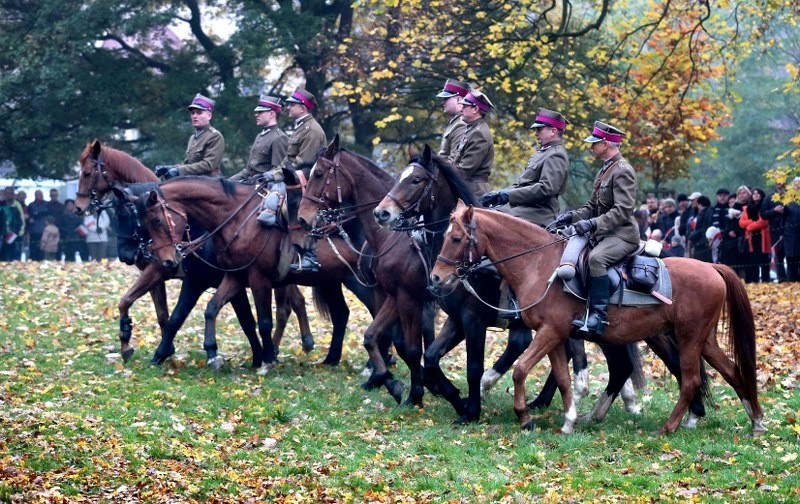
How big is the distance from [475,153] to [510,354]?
2.24 meters

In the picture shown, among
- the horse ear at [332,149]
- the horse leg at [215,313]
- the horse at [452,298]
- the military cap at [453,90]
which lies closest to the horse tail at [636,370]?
the horse at [452,298]

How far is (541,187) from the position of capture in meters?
12.4

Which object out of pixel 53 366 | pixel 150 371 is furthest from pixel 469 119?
pixel 53 366

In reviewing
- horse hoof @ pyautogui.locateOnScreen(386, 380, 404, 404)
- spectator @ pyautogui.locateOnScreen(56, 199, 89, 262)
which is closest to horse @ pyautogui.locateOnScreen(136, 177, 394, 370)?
horse hoof @ pyautogui.locateOnScreen(386, 380, 404, 404)

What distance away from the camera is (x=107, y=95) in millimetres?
33531

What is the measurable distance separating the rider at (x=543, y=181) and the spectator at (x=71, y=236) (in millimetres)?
22333

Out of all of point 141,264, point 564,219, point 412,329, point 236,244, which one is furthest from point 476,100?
point 141,264

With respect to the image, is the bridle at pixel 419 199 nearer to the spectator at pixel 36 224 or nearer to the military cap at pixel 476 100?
the military cap at pixel 476 100

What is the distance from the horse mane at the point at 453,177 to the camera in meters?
12.4

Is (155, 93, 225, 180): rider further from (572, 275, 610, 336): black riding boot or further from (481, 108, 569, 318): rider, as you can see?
(572, 275, 610, 336): black riding boot

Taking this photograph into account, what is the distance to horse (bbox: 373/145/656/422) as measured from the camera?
12234 millimetres

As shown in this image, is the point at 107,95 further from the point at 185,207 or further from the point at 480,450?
the point at 480,450

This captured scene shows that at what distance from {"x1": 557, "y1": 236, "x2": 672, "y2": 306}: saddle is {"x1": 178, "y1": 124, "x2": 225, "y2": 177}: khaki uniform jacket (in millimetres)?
6927

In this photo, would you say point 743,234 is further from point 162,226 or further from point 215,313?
point 162,226
